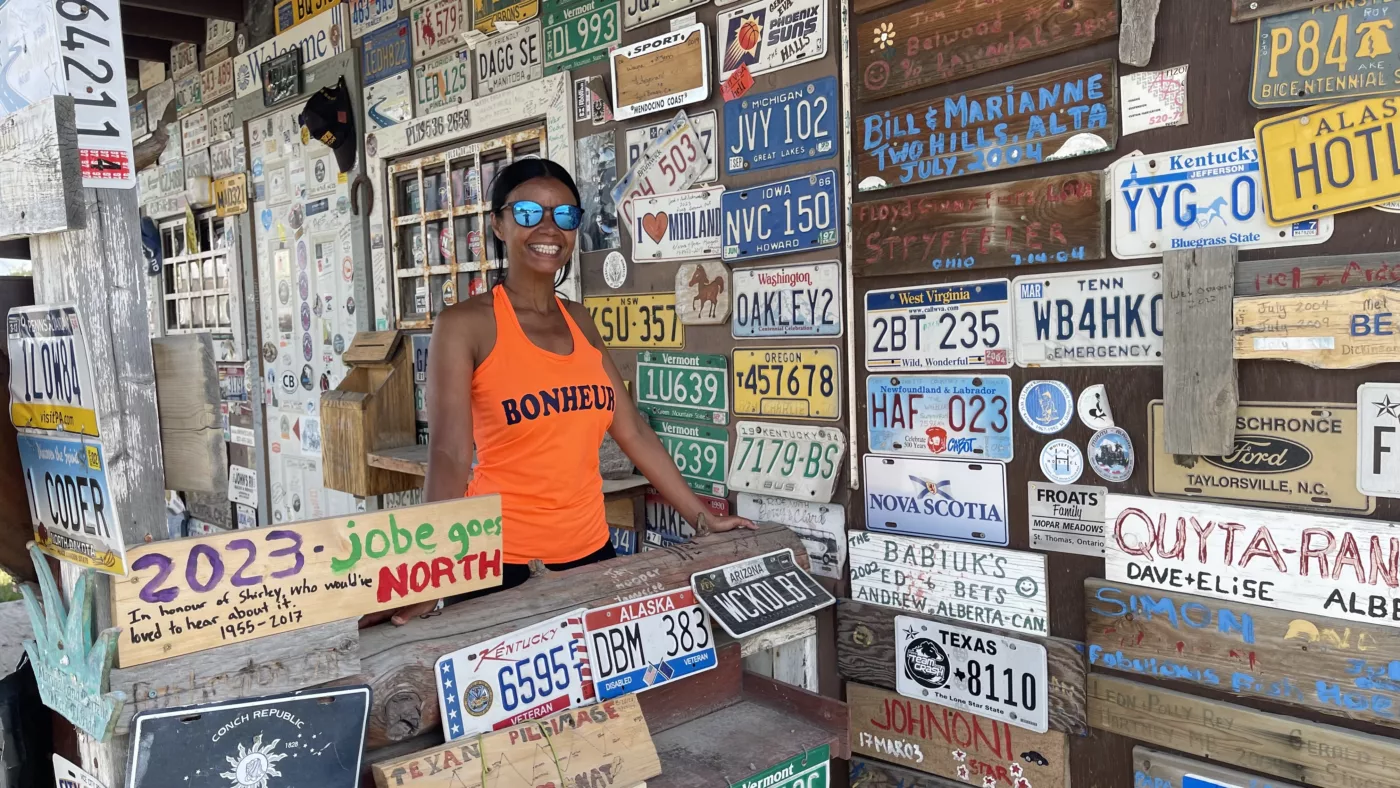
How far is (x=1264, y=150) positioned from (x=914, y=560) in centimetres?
149

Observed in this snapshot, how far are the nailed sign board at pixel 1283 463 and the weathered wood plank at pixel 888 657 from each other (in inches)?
23.3

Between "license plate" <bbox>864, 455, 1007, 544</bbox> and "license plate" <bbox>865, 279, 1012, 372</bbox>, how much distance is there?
0.31 metres

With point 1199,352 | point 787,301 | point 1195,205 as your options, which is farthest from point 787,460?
point 1195,205

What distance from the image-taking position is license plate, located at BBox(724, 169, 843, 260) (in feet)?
10.5

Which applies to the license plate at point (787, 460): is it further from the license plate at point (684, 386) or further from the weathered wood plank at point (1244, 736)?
the weathered wood plank at point (1244, 736)

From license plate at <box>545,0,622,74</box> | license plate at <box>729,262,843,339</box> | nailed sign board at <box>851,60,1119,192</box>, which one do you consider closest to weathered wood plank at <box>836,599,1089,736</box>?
license plate at <box>729,262,843,339</box>

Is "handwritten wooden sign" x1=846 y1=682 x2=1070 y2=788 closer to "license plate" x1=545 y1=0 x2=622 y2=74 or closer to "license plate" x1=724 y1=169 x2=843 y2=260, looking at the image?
"license plate" x1=724 y1=169 x2=843 y2=260

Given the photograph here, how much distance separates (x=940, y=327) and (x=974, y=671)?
104cm

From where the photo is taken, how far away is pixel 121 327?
175 cm

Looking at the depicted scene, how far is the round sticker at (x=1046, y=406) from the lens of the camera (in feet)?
8.87

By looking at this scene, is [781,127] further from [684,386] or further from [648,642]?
[648,642]

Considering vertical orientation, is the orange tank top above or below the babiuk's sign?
above

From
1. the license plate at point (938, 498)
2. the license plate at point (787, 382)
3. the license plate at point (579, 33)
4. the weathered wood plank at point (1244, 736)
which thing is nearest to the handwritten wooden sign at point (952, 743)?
the weathered wood plank at point (1244, 736)

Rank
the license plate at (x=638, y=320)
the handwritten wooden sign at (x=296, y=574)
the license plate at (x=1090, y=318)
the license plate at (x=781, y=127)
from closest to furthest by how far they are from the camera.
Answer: the handwritten wooden sign at (x=296, y=574) < the license plate at (x=1090, y=318) < the license plate at (x=781, y=127) < the license plate at (x=638, y=320)
